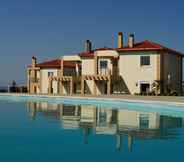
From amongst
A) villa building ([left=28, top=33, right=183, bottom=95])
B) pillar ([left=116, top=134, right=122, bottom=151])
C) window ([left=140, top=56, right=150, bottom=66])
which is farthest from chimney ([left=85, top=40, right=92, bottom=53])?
pillar ([left=116, top=134, right=122, bottom=151])

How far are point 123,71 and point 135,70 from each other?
1321 millimetres

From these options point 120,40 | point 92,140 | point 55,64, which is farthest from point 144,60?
point 92,140

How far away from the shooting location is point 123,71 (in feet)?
129

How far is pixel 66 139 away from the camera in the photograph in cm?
1284

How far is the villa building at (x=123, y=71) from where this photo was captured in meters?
37.8

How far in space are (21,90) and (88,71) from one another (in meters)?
10.6

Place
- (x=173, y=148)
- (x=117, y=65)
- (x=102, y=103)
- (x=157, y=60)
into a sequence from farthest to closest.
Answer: (x=117, y=65) < (x=157, y=60) < (x=102, y=103) < (x=173, y=148)

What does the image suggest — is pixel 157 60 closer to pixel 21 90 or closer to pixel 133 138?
pixel 21 90

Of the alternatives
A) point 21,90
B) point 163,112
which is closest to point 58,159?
point 163,112

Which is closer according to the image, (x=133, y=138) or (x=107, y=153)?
(x=107, y=153)

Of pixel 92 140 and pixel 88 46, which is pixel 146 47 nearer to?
pixel 88 46

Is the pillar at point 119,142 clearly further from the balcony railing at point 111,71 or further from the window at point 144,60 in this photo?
the balcony railing at point 111,71

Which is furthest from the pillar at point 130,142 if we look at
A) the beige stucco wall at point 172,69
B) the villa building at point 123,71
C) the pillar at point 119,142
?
the beige stucco wall at point 172,69

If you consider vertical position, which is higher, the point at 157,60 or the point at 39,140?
the point at 157,60
